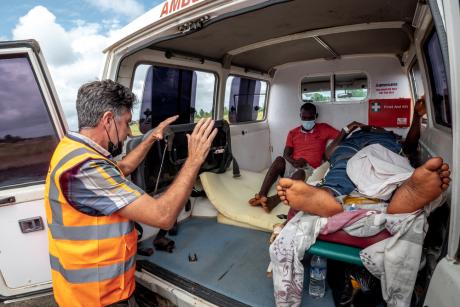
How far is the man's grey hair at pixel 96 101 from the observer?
1.52 meters

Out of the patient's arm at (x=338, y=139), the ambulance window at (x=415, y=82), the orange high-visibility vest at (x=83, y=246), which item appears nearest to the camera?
the orange high-visibility vest at (x=83, y=246)

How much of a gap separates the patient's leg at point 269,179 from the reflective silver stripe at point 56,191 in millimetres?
2145

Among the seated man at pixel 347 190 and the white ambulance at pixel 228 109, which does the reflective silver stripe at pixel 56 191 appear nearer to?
the white ambulance at pixel 228 109

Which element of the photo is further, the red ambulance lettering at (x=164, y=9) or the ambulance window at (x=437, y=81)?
the ambulance window at (x=437, y=81)

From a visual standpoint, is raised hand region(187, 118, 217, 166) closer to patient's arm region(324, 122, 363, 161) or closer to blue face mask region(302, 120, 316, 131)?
patient's arm region(324, 122, 363, 161)

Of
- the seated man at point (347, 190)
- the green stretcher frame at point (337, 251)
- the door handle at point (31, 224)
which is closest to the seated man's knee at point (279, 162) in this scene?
the seated man at point (347, 190)

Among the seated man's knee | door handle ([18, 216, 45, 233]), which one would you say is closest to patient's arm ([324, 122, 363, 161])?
the seated man's knee

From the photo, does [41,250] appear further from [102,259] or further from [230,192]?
[230,192]

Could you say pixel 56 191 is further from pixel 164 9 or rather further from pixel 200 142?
pixel 164 9

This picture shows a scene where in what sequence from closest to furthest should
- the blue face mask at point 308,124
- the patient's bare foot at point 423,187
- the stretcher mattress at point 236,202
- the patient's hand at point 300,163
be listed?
the patient's bare foot at point 423,187 → the stretcher mattress at point 236,202 → the patient's hand at point 300,163 → the blue face mask at point 308,124

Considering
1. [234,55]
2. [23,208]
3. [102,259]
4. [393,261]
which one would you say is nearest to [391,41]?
[234,55]

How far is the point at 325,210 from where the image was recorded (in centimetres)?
171

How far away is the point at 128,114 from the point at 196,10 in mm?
822

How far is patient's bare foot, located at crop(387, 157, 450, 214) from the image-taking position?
4.20 feet
